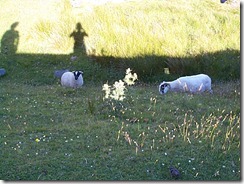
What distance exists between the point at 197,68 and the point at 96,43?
3.75 m

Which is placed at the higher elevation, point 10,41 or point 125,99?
point 10,41

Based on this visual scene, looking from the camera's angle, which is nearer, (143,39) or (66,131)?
(66,131)

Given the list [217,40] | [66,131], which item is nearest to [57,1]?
[217,40]

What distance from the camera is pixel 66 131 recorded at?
632 centimetres

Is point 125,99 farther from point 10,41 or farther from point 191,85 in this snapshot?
point 10,41

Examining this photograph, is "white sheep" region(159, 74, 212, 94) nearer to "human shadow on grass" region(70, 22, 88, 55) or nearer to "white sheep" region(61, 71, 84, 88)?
"white sheep" region(61, 71, 84, 88)

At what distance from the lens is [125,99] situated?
8.21 metres

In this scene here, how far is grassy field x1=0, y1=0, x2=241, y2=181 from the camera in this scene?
5215mm

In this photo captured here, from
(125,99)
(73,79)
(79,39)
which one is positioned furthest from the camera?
(79,39)

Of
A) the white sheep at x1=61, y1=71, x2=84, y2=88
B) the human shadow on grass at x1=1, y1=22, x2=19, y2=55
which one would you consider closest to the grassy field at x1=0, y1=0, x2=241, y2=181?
the human shadow on grass at x1=1, y1=22, x2=19, y2=55

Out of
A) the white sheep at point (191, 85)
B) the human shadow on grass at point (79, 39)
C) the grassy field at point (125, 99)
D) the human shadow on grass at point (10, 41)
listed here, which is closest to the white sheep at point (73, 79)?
the grassy field at point (125, 99)

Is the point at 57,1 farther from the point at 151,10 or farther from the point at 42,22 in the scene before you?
the point at 151,10

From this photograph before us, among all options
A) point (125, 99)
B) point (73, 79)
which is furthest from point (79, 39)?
point (125, 99)

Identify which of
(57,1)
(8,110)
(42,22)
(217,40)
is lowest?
(8,110)
